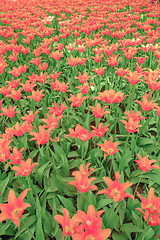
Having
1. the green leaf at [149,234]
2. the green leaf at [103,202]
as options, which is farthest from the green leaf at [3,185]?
the green leaf at [149,234]

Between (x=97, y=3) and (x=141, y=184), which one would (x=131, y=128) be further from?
(x=97, y=3)

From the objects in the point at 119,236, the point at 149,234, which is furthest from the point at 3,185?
the point at 149,234

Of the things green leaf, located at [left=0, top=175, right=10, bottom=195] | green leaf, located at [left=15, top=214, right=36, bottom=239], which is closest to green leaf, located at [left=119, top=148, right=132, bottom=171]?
green leaf, located at [left=15, top=214, right=36, bottom=239]

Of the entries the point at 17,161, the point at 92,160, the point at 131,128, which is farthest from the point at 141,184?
the point at 17,161

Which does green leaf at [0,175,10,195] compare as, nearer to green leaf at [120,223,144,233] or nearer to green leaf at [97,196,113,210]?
green leaf at [97,196,113,210]

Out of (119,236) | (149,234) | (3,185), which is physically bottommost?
(119,236)

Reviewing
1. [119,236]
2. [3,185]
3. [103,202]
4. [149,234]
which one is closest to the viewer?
[149,234]

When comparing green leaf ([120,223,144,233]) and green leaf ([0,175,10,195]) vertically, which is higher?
green leaf ([0,175,10,195])

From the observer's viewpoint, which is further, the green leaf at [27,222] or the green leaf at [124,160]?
the green leaf at [124,160]

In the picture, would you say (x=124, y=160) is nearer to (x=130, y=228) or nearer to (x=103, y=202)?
(x=103, y=202)

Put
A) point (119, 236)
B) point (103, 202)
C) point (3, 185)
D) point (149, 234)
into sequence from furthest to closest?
point (3, 185), point (103, 202), point (119, 236), point (149, 234)

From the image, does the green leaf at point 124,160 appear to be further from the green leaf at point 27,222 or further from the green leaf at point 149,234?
the green leaf at point 27,222

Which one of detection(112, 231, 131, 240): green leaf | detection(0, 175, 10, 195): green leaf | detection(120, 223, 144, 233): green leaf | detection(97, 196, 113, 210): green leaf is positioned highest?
detection(0, 175, 10, 195): green leaf

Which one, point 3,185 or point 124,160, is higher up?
point 124,160
